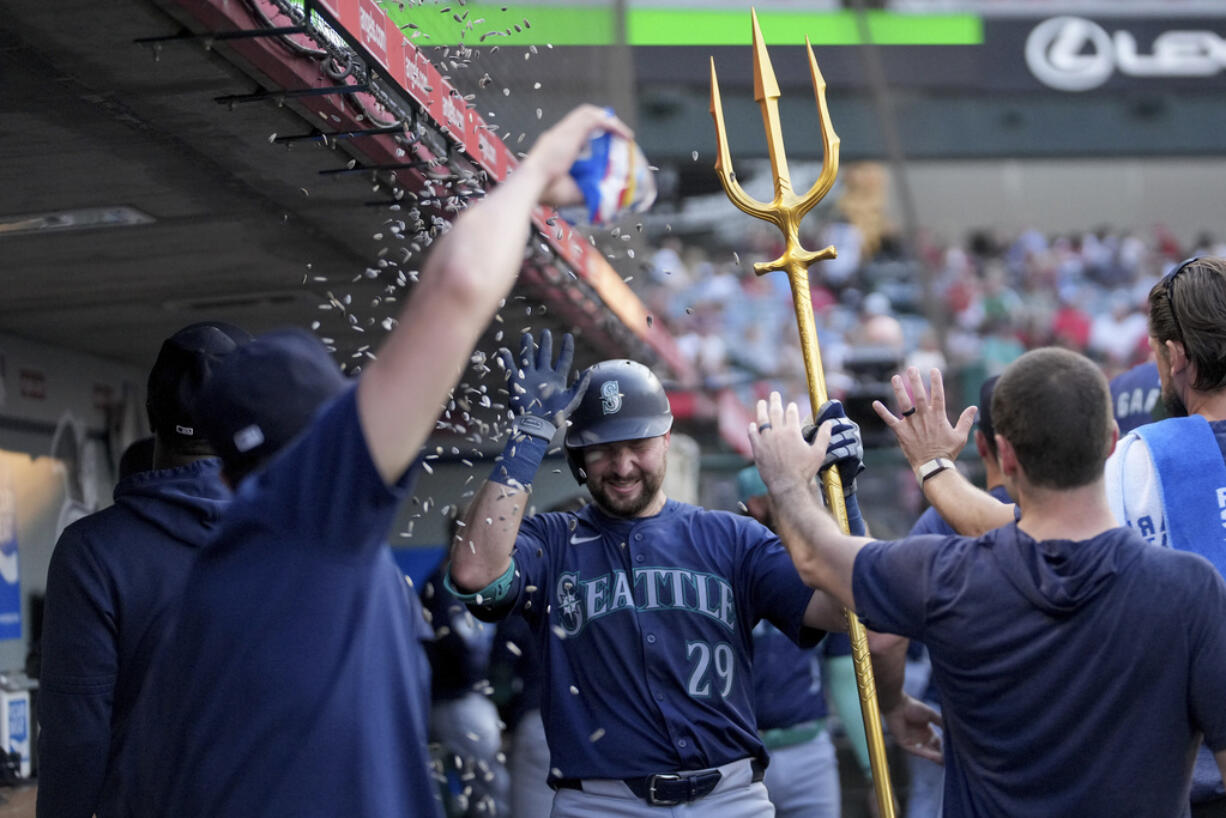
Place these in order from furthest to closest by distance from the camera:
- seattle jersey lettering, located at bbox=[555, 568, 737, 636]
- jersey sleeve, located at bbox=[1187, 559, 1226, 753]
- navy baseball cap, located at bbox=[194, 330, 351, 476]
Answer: seattle jersey lettering, located at bbox=[555, 568, 737, 636], jersey sleeve, located at bbox=[1187, 559, 1226, 753], navy baseball cap, located at bbox=[194, 330, 351, 476]

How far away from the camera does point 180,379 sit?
130 inches

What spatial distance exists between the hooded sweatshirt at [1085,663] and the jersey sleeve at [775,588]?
954 mm

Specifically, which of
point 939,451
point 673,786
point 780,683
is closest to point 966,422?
point 939,451

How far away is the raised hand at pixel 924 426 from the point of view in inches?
131

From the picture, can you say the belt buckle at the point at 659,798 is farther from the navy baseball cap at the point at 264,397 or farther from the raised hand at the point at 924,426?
the navy baseball cap at the point at 264,397

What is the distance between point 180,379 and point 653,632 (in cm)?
136

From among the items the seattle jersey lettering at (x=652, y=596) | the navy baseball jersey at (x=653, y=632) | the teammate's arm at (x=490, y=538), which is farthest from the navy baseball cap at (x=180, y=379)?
the seattle jersey lettering at (x=652, y=596)

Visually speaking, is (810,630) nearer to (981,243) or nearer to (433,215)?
(433,215)

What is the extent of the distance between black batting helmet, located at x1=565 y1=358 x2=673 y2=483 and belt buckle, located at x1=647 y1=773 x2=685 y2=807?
91cm

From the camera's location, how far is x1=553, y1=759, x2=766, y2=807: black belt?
353cm

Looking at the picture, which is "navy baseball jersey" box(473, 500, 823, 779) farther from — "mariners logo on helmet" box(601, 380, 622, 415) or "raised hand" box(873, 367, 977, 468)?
"raised hand" box(873, 367, 977, 468)

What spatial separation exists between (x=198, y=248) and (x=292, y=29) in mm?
2162

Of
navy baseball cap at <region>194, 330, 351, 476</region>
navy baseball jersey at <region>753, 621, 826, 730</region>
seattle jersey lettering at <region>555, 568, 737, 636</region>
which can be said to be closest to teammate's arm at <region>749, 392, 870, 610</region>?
seattle jersey lettering at <region>555, 568, 737, 636</region>

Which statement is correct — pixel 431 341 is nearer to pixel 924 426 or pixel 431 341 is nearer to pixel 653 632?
pixel 924 426
